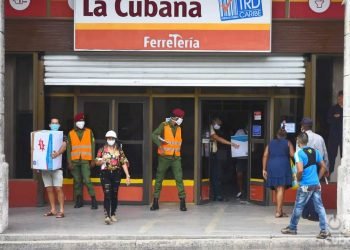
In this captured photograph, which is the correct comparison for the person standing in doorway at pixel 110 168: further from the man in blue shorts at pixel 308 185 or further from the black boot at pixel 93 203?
the man in blue shorts at pixel 308 185

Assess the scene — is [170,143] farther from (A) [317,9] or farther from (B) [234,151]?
(A) [317,9]

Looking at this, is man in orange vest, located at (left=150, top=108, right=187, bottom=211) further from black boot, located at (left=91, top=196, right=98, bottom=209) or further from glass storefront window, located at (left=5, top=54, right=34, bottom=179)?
glass storefront window, located at (left=5, top=54, right=34, bottom=179)

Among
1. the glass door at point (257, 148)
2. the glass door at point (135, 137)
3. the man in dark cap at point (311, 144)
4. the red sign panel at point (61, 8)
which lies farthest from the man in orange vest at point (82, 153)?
the man in dark cap at point (311, 144)

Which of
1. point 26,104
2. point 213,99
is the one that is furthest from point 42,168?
point 213,99

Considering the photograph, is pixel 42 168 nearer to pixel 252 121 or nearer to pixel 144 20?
pixel 144 20

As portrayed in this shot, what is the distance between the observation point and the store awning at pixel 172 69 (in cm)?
1178

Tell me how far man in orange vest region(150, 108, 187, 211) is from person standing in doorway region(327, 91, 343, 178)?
2.97m

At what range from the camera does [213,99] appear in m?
12.1

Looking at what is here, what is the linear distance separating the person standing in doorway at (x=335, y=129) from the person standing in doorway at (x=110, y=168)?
4326 mm

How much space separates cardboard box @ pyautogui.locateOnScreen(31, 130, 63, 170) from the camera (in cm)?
1041

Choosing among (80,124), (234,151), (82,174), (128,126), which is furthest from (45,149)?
(234,151)

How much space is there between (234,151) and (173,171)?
5.97 feet

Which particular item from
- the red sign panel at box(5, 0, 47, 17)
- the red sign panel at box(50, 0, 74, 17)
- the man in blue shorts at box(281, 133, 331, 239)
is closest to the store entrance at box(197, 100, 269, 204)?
the man in blue shorts at box(281, 133, 331, 239)

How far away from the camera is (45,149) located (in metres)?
10.5
